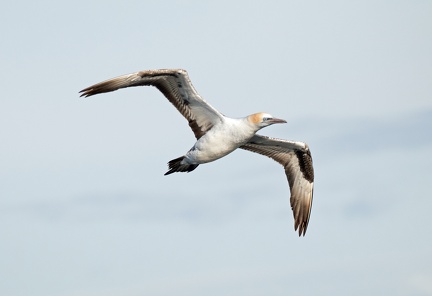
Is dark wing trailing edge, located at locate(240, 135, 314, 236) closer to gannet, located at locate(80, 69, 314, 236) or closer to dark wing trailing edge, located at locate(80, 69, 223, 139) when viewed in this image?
gannet, located at locate(80, 69, 314, 236)

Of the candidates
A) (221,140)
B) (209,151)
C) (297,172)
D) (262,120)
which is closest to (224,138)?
(221,140)

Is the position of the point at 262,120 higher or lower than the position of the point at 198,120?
lower

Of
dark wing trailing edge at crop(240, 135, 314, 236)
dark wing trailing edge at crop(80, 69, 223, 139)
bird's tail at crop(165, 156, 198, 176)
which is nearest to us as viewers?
dark wing trailing edge at crop(80, 69, 223, 139)

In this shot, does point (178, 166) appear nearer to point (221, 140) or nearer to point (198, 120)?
point (198, 120)

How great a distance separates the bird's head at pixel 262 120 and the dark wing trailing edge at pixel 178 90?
999 millimetres

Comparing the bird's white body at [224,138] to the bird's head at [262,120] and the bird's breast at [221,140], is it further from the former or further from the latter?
the bird's head at [262,120]

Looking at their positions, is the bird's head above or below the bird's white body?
above

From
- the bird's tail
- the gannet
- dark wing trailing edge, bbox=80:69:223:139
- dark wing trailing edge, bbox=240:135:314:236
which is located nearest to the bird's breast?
the gannet

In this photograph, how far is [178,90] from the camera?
85.9ft

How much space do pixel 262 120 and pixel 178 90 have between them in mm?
2482

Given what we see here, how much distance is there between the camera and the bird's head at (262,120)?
26.2 meters

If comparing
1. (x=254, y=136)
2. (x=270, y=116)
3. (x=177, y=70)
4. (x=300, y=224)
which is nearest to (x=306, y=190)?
(x=300, y=224)

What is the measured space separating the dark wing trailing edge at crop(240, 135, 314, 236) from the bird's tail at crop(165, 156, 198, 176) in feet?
8.84

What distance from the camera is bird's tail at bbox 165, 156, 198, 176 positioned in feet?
90.6
